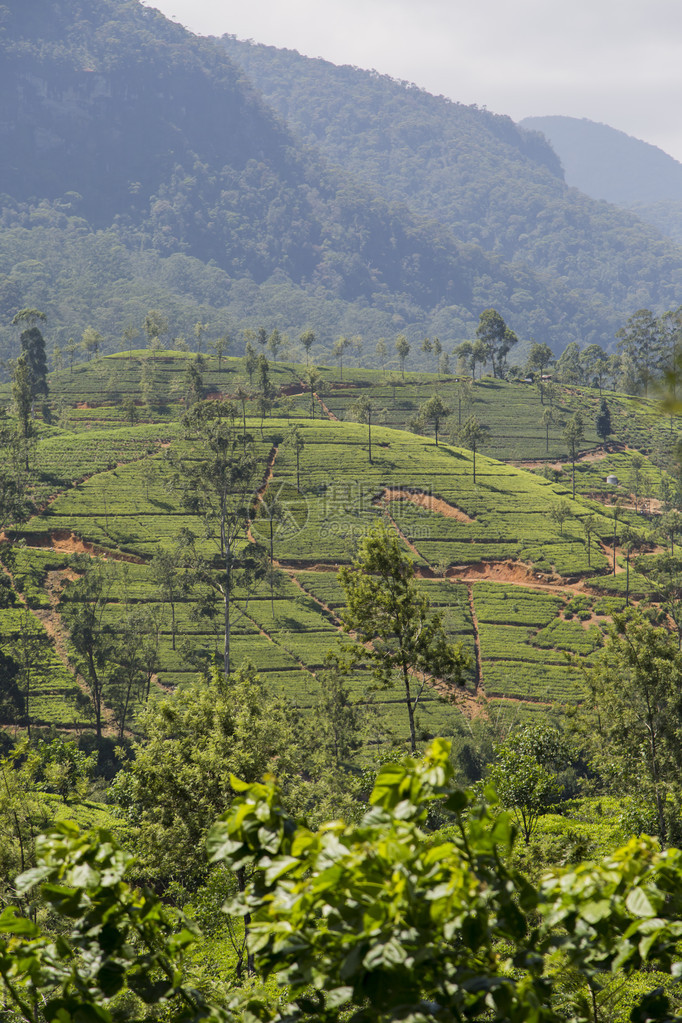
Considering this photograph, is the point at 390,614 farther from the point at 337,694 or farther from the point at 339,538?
the point at 339,538

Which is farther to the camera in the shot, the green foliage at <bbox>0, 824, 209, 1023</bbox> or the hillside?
the hillside

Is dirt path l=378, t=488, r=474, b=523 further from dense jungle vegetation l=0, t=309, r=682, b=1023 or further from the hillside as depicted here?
dense jungle vegetation l=0, t=309, r=682, b=1023

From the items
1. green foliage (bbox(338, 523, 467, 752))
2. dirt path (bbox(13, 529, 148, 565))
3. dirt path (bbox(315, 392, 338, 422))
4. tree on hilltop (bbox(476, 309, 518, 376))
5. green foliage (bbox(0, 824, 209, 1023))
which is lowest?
dirt path (bbox(13, 529, 148, 565))

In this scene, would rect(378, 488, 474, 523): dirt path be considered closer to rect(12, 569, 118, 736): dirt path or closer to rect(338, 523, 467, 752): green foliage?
rect(12, 569, 118, 736): dirt path

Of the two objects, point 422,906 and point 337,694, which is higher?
point 422,906

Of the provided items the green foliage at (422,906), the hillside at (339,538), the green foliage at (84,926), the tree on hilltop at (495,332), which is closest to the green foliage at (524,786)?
the green foliage at (422,906)

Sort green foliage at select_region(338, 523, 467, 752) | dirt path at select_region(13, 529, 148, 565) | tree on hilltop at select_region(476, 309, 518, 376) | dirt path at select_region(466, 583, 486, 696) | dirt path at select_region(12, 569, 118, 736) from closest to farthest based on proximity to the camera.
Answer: green foliage at select_region(338, 523, 467, 752), dirt path at select_region(12, 569, 118, 736), dirt path at select_region(466, 583, 486, 696), dirt path at select_region(13, 529, 148, 565), tree on hilltop at select_region(476, 309, 518, 376)

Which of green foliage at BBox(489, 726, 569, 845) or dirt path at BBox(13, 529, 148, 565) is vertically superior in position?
green foliage at BBox(489, 726, 569, 845)

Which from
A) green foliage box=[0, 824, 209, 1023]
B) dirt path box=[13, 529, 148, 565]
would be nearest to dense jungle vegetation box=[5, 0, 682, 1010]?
green foliage box=[0, 824, 209, 1023]

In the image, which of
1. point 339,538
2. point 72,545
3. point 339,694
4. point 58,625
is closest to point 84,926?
point 339,694

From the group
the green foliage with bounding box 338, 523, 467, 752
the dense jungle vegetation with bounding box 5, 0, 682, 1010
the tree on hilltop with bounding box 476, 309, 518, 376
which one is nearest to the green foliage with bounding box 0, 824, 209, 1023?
the dense jungle vegetation with bounding box 5, 0, 682, 1010

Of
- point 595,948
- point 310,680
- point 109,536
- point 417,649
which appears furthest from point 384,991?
point 109,536

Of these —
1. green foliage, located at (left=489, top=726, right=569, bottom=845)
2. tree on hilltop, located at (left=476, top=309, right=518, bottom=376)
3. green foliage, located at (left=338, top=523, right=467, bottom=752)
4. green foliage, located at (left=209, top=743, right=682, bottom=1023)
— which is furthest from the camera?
tree on hilltop, located at (left=476, top=309, right=518, bottom=376)

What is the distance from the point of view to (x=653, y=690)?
24828 mm
